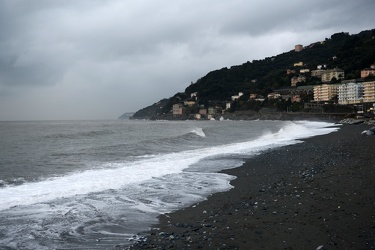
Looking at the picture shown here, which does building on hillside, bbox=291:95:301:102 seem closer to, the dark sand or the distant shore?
the distant shore

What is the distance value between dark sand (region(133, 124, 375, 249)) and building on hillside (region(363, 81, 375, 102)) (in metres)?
107

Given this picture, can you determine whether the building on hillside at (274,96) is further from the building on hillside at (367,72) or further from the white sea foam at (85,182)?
the white sea foam at (85,182)

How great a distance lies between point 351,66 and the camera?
14150cm

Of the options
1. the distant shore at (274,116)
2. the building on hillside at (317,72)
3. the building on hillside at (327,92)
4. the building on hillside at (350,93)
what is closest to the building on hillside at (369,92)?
the building on hillside at (350,93)

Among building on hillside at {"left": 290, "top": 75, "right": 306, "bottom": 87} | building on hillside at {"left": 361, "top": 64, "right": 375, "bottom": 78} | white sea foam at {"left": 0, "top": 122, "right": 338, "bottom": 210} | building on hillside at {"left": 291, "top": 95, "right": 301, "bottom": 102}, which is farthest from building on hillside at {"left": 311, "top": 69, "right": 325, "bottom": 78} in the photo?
white sea foam at {"left": 0, "top": 122, "right": 338, "bottom": 210}

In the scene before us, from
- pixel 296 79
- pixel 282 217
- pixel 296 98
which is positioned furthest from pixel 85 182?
pixel 296 79

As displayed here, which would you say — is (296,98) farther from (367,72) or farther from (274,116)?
(367,72)

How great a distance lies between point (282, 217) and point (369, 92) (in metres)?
116

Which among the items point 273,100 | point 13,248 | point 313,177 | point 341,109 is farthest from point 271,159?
point 273,100

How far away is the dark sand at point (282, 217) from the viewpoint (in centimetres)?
529

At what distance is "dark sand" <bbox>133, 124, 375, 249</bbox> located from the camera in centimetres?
529

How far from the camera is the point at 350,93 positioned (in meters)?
111

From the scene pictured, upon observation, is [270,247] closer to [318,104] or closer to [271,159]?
[271,159]

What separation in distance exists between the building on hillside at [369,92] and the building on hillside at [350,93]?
1513 mm
